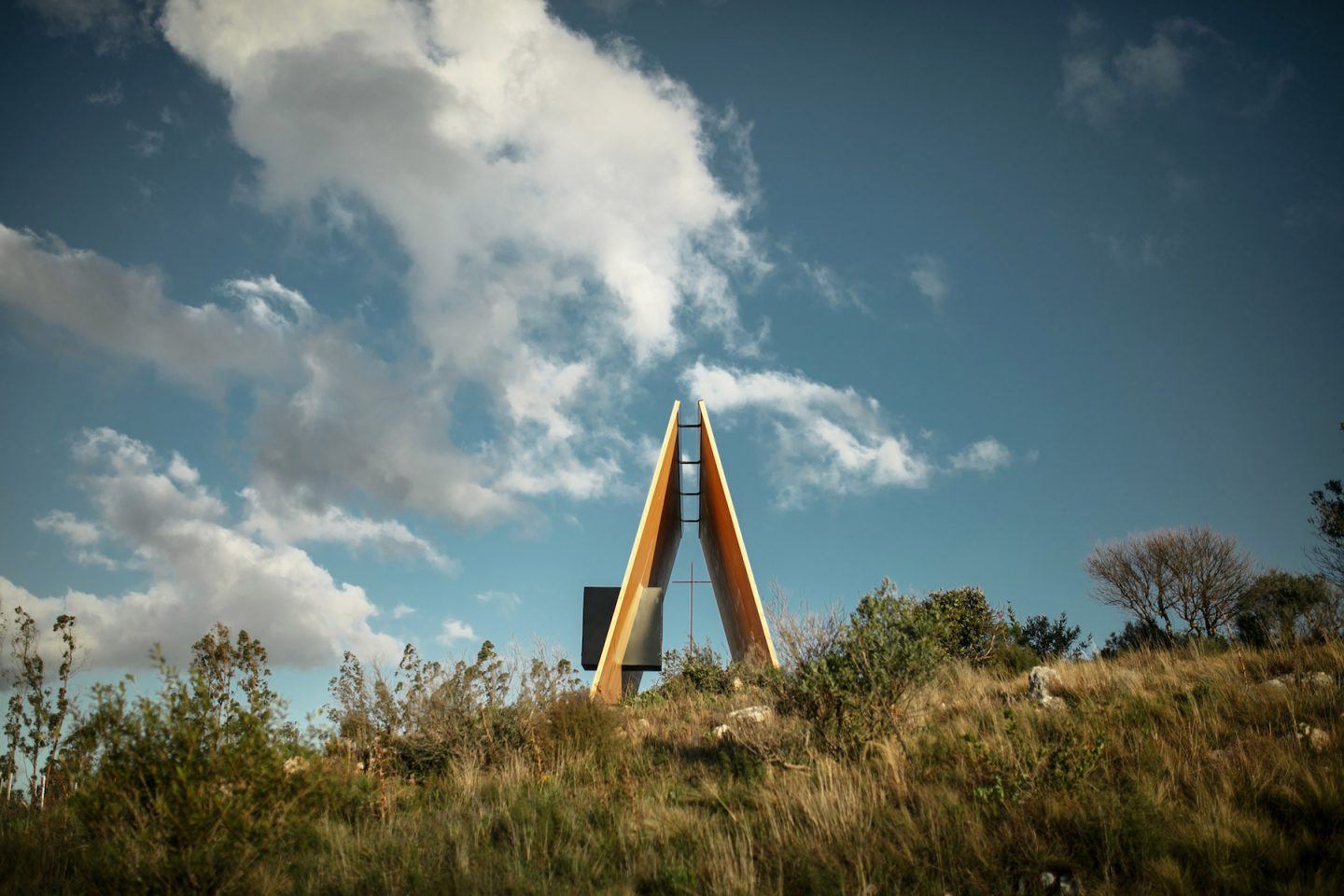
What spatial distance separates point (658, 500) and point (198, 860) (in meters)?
9.36

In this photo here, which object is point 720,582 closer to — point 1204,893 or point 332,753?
point 332,753

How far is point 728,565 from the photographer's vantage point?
44.2 feet

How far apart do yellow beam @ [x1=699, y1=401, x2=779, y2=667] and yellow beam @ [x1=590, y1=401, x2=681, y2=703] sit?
711mm

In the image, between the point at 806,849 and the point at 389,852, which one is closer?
the point at 806,849

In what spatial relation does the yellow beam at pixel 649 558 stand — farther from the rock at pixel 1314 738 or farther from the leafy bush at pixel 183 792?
the rock at pixel 1314 738

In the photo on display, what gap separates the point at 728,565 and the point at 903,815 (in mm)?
9186

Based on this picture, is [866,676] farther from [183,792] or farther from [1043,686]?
[183,792]

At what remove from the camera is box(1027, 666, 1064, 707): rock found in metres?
6.83

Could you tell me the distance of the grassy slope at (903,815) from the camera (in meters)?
3.71

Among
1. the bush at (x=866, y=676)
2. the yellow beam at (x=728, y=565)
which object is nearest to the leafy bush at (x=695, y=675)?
the yellow beam at (x=728, y=565)

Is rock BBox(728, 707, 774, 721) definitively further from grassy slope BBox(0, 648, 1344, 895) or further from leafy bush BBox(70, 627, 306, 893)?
leafy bush BBox(70, 627, 306, 893)

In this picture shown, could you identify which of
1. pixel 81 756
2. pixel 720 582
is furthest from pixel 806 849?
pixel 720 582

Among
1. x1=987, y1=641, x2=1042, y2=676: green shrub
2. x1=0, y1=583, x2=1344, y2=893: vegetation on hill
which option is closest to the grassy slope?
x1=0, y1=583, x2=1344, y2=893: vegetation on hill

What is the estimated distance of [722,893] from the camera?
359 centimetres
